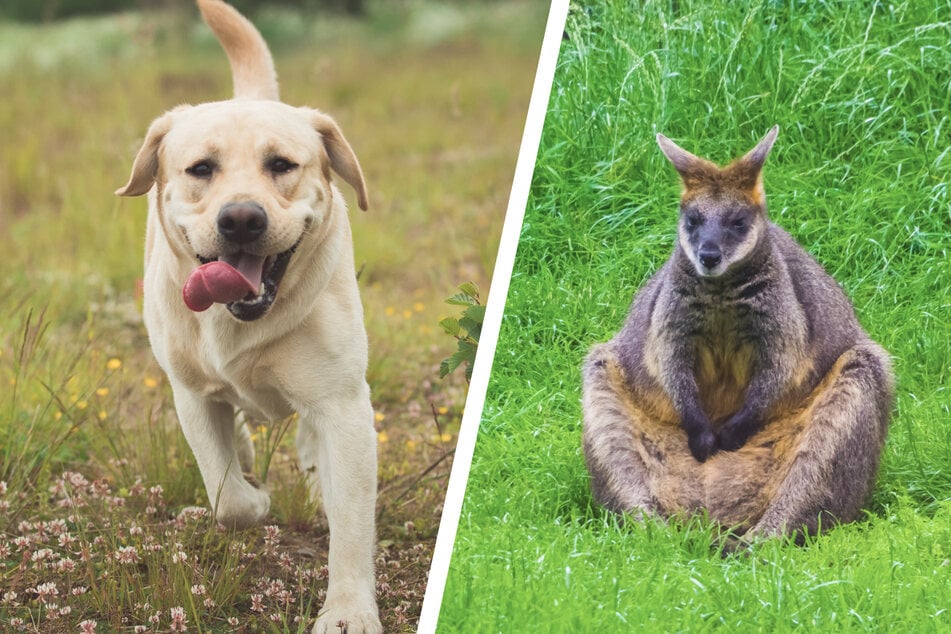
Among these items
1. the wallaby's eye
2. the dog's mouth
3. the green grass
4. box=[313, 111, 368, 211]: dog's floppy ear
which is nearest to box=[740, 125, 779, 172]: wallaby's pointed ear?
the green grass

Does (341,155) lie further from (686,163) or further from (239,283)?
(686,163)

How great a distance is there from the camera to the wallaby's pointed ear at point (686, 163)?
12.2ft

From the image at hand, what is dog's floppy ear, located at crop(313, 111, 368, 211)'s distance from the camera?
14.8 feet

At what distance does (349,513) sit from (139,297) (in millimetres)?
2887

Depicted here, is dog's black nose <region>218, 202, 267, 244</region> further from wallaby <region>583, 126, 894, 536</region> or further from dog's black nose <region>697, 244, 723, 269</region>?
dog's black nose <region>697, 244, 723, 269</region>

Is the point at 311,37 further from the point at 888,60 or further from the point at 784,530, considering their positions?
the point at 784,530

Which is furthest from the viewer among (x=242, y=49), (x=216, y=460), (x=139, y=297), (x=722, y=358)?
(x=139, y=297)

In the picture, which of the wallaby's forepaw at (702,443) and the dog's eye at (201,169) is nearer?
the wallaby's forepaw at (702,443)

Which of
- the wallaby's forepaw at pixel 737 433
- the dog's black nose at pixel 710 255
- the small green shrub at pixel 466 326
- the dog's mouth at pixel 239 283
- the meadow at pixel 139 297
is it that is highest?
the dog's black nose at pixel 710 255

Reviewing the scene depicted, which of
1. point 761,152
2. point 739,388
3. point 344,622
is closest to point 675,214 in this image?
point 761,152

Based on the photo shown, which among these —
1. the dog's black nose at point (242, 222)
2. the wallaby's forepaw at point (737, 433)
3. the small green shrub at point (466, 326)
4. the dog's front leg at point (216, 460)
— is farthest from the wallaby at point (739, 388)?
the dog's front leg at point (216, 460)

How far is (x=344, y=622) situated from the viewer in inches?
169

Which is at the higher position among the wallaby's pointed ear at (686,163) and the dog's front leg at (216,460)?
the wallaby's pointed ear at (686,163)

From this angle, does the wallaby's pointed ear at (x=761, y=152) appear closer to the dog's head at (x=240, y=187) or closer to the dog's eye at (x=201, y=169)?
the dog's head at (x=240, y=187)
